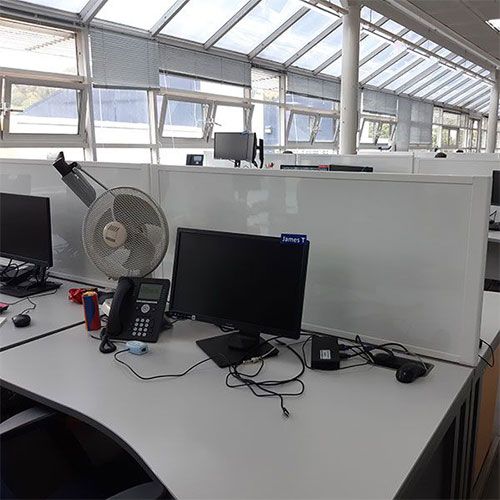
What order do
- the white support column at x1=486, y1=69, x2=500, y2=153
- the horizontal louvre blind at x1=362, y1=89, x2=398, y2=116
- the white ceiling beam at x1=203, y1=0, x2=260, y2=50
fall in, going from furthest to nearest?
the white support column at x1=486, y1=69, x2=500, y2=153 → the horizontal louvre blind at x1=362, y1=89, x2=398, y2=116 → the white ceiling beam at x1=203, y1=0, x2=260, y2=50

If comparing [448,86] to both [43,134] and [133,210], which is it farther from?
[133,210]

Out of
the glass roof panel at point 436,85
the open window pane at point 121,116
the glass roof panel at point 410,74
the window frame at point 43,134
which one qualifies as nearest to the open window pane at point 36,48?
the window frame at point 43,134

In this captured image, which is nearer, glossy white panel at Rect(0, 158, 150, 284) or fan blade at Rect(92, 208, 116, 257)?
fan blade at Rect(92, 208, 116, 257)

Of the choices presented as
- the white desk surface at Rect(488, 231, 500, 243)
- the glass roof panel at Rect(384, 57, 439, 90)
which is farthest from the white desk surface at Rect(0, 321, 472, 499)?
the glass roof panel at Rect(384, 57, 439, 90)

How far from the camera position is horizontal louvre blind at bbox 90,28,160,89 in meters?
5.75

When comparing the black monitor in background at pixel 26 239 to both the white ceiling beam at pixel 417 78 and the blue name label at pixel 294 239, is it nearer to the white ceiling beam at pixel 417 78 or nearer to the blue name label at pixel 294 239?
the blue name label at pixel 294 239

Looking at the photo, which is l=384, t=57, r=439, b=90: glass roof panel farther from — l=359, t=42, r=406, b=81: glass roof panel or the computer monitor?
the computer monitor

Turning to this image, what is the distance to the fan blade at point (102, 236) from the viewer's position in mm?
1836

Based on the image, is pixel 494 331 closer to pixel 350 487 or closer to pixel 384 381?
pixel 384 381

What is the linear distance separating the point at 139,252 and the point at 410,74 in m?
11.4

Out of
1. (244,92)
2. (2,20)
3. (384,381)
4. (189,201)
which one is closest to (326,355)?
(384,381)

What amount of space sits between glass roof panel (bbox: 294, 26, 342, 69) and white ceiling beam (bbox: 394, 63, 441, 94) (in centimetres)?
360

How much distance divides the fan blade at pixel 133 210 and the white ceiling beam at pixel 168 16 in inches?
196

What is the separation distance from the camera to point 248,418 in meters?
1.17
